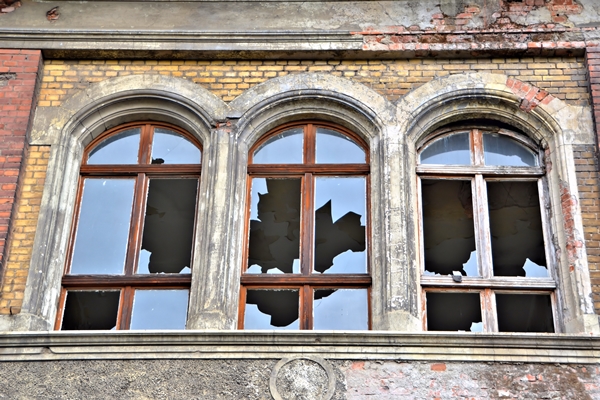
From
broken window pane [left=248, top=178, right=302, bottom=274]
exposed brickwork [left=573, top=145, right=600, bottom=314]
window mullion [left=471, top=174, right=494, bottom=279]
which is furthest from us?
broken window pane [left=248, top=178, right=302, bottom=274]

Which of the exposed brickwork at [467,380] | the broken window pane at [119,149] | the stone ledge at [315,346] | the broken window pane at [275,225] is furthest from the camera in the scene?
the broken window pane at [119,149]

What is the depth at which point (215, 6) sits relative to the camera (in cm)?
945

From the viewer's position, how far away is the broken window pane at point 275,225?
843 cm

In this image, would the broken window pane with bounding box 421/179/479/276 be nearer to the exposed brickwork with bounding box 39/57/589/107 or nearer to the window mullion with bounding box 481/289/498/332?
the window mullion with bounding box 481/289/498/332

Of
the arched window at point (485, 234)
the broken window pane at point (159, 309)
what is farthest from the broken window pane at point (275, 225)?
the arched window at point (485, 234)

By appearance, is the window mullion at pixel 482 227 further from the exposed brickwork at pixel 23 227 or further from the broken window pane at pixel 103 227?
the exposed brickwork at pixel 23 227

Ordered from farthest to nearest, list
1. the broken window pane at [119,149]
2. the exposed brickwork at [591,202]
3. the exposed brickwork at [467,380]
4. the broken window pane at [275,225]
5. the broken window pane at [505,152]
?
the broken window pane at [119,149]
the broken window pane at [505,152]
the broken window pane at [275,225]
the exposed brickwork at [591,202]
the exposed brickwork at [467,380]

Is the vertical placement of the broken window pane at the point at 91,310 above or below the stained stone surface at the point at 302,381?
above

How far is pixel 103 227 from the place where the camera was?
8.66 meters

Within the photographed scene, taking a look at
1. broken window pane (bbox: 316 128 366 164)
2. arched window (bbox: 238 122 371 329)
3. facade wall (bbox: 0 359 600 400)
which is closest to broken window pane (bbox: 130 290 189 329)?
arched window (bbox: 238 122 371 329)

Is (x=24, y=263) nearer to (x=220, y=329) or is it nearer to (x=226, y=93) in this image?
(x=220, y=329)

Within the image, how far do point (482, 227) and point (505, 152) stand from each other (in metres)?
0.82

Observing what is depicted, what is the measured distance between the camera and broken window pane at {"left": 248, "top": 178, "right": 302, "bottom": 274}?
8.43 metres

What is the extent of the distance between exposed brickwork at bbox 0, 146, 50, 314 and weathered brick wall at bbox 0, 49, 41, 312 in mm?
24
